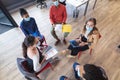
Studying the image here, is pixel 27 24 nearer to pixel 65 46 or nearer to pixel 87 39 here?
pixel 65 46

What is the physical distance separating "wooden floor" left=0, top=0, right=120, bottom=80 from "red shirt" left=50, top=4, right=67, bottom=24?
A: 0.62 metres

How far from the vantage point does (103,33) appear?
3.22 meters

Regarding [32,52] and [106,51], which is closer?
[32,52]

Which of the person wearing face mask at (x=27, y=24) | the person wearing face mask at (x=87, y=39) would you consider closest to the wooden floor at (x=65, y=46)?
the person wearing face mask at (x=87, y=39)

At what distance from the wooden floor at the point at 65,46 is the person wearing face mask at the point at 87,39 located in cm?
40

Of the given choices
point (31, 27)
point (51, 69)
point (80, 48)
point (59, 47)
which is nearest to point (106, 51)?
point (80, 48)

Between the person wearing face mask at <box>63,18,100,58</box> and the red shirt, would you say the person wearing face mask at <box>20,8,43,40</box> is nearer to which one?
the red shirt

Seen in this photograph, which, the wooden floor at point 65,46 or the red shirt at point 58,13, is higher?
the red shirt at point 58,13

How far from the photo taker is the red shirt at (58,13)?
2522 millimetres

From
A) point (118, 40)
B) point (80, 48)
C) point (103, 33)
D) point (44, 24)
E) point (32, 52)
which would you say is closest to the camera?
point (32, 52)

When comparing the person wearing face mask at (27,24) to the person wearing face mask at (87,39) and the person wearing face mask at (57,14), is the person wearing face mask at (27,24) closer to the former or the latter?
the person wearing face mask at (57,14)

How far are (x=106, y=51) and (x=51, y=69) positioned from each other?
4.66ft

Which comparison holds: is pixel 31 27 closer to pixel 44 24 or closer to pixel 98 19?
pixel 44 24

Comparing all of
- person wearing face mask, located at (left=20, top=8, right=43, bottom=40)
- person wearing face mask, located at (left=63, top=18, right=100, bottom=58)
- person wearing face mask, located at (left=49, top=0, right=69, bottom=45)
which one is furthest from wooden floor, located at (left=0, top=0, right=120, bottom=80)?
person wearing face mask, located at (left=20, top=8, right=43, bottom=40)
